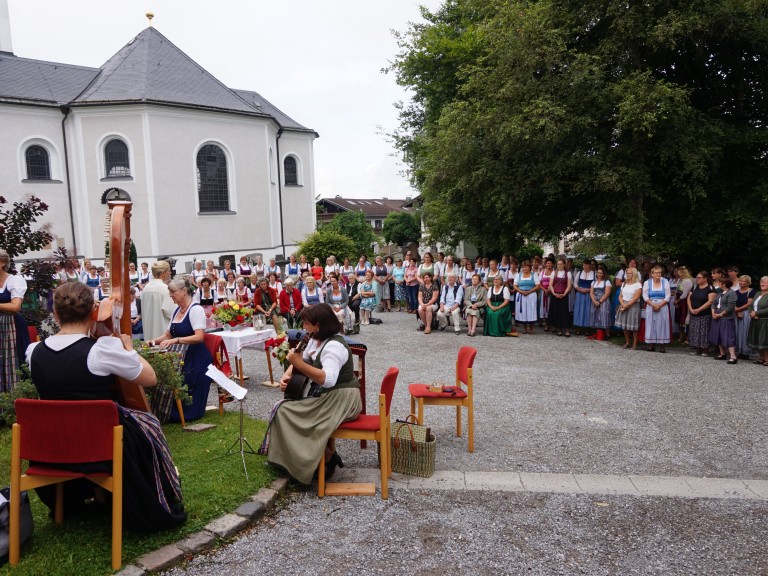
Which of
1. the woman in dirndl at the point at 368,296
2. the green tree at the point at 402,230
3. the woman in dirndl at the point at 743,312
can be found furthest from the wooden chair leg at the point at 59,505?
the green tree at the point at 402,230

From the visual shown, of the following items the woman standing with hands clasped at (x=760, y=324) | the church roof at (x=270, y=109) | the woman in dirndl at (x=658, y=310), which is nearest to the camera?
the woman standing with hands clasped at (x=760, y=324)

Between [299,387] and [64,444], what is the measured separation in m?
2.02

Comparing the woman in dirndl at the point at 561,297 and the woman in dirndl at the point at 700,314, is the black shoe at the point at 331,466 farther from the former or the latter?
the woman in dirndl at the point at 561,297

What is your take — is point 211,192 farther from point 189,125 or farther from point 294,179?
point 294,179

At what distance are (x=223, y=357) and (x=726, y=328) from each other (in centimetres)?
928

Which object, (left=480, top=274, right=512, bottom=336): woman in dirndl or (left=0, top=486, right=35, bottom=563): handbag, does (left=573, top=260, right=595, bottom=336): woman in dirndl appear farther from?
(left=0, top=486, right=35, bottom=563): handbag

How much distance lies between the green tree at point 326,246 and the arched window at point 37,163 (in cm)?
1279

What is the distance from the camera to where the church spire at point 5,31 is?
99.1 feet

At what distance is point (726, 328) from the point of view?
34.5ft

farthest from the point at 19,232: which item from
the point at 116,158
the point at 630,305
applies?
the point at 116,158

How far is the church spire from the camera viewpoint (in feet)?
99.1

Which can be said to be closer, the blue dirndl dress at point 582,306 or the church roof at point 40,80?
the blue dirndl dress at point 582,306

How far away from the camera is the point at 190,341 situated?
6.73 meters

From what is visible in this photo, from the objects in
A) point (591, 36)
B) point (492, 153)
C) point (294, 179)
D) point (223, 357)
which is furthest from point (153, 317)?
point (294, 179)
